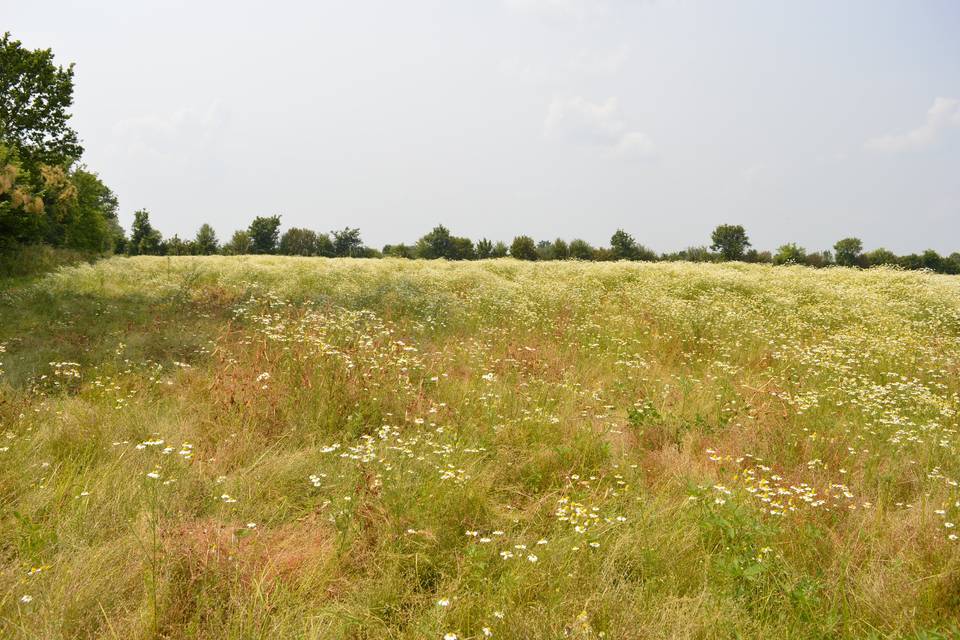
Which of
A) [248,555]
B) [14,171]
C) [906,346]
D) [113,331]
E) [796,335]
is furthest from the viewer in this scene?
[14,171]

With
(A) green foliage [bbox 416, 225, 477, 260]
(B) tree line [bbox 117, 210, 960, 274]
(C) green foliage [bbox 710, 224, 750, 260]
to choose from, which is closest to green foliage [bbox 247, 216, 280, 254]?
(B) tree line [bbox 117, 210, 960, 274]

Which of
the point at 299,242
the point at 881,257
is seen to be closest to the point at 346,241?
the point at 299,242

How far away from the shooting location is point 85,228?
32.0 meters

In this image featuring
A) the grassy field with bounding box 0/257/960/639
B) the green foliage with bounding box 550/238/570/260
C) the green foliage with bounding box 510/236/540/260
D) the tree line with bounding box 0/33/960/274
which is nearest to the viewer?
the grassy field with bounding box 0/257/960/639

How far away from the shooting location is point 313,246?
79688mm

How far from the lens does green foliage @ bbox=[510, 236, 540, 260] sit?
163 ft

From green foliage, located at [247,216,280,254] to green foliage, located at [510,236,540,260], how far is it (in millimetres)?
40172

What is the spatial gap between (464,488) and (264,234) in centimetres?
7663

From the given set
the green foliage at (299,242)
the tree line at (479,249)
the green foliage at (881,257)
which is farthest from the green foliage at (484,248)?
the green foliage at (881,257)

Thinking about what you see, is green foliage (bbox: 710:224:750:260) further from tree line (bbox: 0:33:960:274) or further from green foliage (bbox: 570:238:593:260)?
green foliage (bbox: 570:238:593:260)

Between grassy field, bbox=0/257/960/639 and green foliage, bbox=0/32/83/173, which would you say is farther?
green foliage, bbox=0/32/83/173

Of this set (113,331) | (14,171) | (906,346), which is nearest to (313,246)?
(14,171)

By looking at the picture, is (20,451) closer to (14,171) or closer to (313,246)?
(14,171)

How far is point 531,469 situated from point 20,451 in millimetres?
4504
